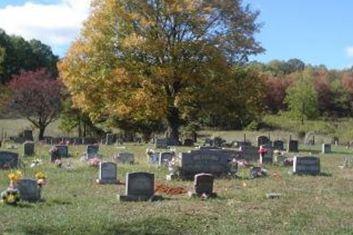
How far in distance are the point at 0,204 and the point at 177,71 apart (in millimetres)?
28386

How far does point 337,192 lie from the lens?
19.4 meters

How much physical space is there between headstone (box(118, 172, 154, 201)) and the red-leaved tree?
42.5m

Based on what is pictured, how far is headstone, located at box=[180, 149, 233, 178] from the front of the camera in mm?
22797

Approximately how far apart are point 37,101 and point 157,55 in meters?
19.5

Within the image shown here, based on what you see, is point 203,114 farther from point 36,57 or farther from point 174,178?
point 36,57

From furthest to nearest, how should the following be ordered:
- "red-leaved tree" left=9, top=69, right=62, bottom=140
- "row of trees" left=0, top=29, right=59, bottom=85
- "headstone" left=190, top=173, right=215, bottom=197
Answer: "row of trees" left=0, top=29, right=59, bottom=85 → "red-leaved tree" left=9, top=69, right=62, bottom=140 → "headstone" left=190, top=173, right=215, bottom=197

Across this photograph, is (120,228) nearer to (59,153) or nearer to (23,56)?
(59,153)

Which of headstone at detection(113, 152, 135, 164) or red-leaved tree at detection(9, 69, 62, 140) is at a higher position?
red-leaved tree at detection(9, 69, 62, 140)

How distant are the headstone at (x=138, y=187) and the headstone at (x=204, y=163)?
17.4 ft

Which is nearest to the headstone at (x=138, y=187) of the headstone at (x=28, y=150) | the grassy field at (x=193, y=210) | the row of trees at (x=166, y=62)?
the grassy field at (x=193, y=210)

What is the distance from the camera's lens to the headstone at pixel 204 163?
2280 cm

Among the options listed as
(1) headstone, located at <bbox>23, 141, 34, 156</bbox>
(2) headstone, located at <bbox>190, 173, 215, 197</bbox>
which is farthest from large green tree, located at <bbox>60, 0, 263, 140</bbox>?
(2) headstone, located at <bbox>190, 173, 215, 197</bbox>

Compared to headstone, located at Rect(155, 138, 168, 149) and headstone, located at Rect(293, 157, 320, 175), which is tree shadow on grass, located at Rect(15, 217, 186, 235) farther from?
headstone, located at Rect(155, 138, 168, 149)

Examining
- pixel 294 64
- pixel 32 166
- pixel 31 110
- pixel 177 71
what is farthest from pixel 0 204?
pixel 294 64
